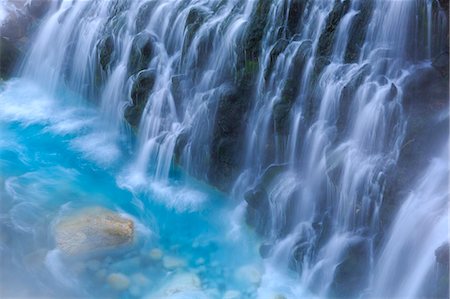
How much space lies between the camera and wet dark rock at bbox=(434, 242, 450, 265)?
769 centimetres

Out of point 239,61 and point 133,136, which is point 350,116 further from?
point 133,136

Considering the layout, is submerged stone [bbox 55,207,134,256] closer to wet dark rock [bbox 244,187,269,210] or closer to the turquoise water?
the turquoise water

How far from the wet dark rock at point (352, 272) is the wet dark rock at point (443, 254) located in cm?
138

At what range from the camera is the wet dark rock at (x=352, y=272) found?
A: 897 centimetres

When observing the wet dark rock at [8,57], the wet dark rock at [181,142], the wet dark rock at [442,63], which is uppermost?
the wet dark rock at [8,57]

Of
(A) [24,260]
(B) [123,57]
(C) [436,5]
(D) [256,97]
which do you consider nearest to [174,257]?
(A) [24,260]

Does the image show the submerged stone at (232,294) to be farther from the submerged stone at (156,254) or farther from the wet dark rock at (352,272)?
the wet dark rock at (352,272)

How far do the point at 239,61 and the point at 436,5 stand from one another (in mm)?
3877

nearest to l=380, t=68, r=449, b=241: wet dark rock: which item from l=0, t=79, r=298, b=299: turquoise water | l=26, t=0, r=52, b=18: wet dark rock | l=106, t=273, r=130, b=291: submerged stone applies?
l=0, t=79, r=298, b=299: turquoise water

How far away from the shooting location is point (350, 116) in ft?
31.7

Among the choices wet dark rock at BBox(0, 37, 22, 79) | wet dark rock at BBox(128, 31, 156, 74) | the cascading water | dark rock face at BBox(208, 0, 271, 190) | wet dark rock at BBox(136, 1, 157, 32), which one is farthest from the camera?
wet dark rock at BBox(0, 37, 22, 79)

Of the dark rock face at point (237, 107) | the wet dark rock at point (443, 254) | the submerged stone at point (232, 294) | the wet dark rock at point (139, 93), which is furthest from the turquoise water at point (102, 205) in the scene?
the wet dark rock at point (443, 254)

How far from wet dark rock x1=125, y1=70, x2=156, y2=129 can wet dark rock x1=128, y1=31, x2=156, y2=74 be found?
0.29 m

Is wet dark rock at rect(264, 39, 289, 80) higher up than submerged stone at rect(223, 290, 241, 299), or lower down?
higher up
